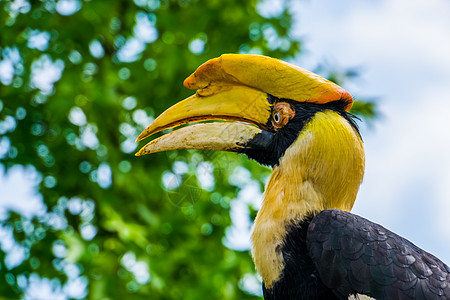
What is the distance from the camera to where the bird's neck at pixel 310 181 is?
6.80ft

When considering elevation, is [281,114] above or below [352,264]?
above

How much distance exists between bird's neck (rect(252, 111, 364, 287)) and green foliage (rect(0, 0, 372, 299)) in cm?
260

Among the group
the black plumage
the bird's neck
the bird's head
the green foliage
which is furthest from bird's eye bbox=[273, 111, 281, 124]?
the green foliage

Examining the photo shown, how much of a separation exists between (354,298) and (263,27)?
12.3 ft

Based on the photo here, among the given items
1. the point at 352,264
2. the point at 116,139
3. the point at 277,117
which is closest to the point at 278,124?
the point at 277,117

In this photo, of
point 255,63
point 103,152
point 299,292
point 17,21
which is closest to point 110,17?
point 17,21

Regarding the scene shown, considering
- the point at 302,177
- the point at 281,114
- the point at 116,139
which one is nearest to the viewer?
the point at 302,177

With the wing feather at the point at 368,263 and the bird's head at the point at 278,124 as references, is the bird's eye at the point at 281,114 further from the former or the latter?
the wing feather at the point at 368,263

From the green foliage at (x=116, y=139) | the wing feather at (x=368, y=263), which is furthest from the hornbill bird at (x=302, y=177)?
the green foliage at (x=116, y=139)

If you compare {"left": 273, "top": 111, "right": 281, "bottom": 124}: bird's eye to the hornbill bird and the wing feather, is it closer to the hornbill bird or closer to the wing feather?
the hornbill bird

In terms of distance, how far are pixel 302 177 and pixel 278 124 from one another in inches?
9.3

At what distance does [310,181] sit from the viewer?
82.9 inches

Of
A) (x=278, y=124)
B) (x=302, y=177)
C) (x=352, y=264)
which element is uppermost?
(x=278, y=124)

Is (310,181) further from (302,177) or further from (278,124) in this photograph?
(278,124)
